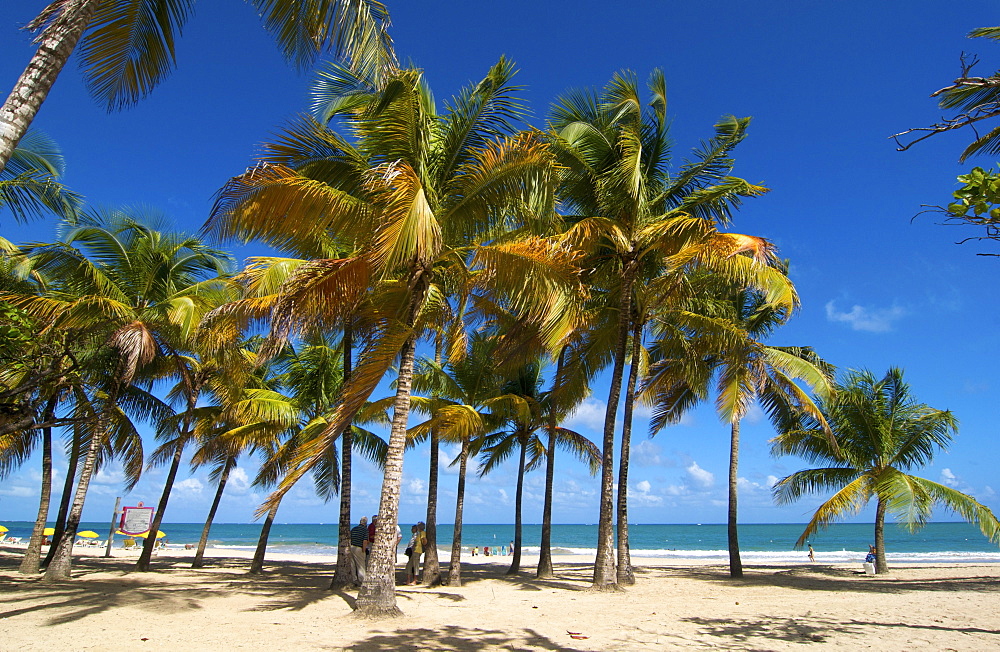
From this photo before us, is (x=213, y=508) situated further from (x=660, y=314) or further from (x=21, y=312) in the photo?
(x=660, y=314)

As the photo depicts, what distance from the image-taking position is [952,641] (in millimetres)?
6652

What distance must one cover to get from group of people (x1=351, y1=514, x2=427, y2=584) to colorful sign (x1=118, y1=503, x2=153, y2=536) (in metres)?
17.6

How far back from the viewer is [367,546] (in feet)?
38.8

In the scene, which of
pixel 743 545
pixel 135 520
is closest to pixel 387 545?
pixel 135 520

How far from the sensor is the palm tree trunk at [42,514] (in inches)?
500

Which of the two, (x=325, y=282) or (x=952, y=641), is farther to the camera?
(x=325, y=282)

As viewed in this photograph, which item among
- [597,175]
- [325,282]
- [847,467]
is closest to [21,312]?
[325,282]

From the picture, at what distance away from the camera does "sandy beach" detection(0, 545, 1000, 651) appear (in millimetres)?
6590

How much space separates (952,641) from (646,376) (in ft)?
31.4

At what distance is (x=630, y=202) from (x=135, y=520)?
972 inches

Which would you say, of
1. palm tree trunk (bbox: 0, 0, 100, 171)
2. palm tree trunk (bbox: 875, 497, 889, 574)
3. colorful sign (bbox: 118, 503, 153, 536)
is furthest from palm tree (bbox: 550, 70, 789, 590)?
colorful sign (bbox: 118, 503, 153, 536)

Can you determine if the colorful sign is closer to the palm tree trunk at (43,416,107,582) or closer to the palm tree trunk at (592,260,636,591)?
the palm tree trunk at (43,416,107,582)

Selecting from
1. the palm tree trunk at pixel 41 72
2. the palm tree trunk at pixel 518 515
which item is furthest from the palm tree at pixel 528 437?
the palm tree trunk at pixel 41 72

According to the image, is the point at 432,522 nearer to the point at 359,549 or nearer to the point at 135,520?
the point at 359,549
